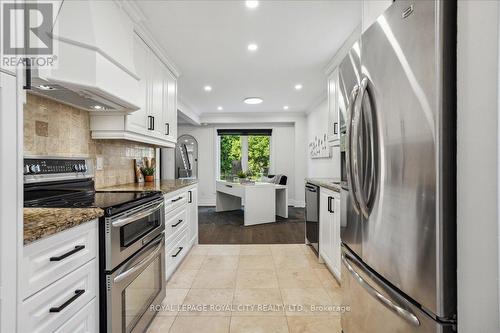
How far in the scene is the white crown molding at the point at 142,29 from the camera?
81.2 inches

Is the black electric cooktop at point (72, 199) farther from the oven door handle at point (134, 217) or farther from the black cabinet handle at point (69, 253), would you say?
the black cabinet handle at point (69, 253)

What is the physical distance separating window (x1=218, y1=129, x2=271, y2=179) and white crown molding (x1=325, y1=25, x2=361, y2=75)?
4.10m

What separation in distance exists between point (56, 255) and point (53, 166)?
38.3 inches

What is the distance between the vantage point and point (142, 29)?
7.93 ft

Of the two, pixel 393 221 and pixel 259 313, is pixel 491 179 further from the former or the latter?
pixel 259 313

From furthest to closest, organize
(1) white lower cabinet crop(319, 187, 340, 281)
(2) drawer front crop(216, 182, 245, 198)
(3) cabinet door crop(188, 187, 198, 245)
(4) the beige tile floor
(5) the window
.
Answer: (5) the window
(2) drawer front crop(216, 182, 245, 198)
(3) cabinet door crop(188, 187, 198, 245)
(1) white lower cabinet crop(319, 187, 340, 281)
(4) the beige tile floor

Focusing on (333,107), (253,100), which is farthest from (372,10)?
(253,100)

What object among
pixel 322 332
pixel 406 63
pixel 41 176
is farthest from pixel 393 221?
pixel 41 176

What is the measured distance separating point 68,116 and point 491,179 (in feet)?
8.04

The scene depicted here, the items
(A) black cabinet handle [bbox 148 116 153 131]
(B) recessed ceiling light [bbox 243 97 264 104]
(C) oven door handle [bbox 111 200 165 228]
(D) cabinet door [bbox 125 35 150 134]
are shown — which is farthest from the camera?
(B) recessed ceiling light [bbox 243 97 264 104]

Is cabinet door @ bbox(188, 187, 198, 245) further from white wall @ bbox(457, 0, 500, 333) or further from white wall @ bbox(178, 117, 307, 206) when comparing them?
white wall @ bbox(178, 117, 307, 206)

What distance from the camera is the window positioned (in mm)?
7508

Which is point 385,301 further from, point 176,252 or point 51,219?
point 176,252

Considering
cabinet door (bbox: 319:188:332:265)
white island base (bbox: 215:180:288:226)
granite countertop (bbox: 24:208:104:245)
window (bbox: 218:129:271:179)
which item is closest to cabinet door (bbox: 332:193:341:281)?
cabinet door (bbox: 319:188:332:265)
